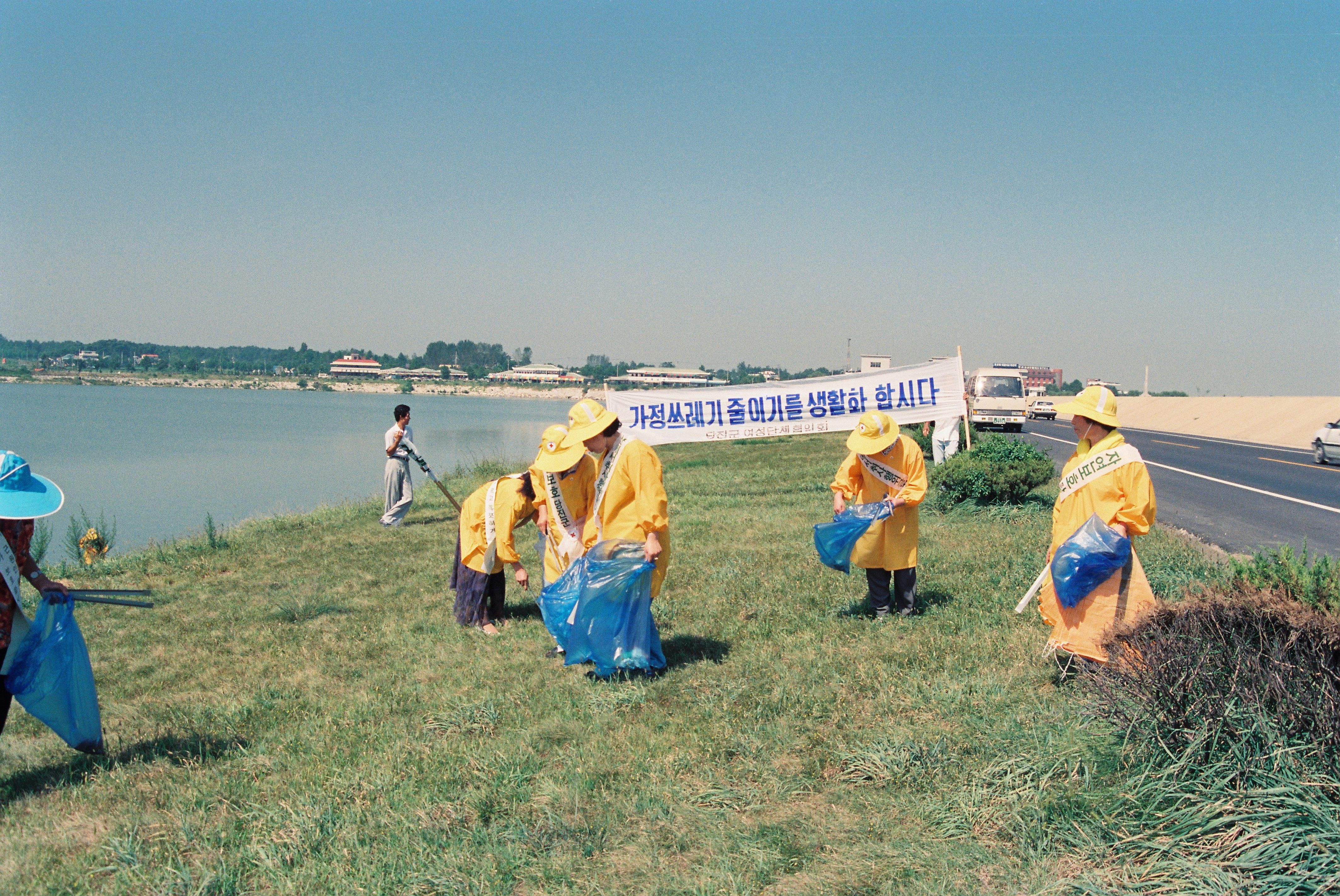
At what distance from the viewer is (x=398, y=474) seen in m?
13.2

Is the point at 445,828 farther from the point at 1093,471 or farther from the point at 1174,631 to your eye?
the point at 1093,471

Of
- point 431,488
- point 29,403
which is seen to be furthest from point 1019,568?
point 29,403

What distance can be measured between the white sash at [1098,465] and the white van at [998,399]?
23.0m

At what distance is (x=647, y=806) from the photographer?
381 cm

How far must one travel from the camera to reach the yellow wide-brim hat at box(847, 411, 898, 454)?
6.57 m

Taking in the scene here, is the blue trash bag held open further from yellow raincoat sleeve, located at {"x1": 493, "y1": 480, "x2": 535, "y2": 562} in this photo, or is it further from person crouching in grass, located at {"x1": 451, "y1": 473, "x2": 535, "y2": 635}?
yellow raincoat sleeve, located at {"x1": 493, "y1": 480, "x2": 535, "y2": 562}

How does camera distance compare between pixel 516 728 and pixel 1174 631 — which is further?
pixel 516 728

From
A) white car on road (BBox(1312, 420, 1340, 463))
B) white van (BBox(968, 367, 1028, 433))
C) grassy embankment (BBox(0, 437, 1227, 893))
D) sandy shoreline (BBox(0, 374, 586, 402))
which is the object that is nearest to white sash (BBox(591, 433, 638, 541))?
grassy embankment (BBox(0, 437, 1227, 893))

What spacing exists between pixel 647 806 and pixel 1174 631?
2.22 metres

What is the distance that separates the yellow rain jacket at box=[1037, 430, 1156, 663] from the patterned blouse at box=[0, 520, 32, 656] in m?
5.23

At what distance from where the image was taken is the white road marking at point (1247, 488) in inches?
532

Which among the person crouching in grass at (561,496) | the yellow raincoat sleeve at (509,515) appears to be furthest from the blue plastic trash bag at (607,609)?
the yellow raincoat sleeve at (509,515)

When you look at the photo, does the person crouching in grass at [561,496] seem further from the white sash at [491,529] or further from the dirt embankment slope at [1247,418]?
the dirt embankment slope at [1247,418]

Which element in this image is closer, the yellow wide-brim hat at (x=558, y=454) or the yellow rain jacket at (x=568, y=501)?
the yellow wide-brim hat at (x=558, y=454)
